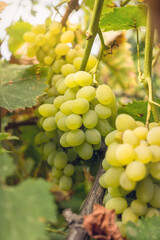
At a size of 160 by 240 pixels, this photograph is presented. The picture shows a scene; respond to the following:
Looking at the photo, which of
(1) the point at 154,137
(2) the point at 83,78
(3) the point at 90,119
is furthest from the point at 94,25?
(1) the point at 154,137

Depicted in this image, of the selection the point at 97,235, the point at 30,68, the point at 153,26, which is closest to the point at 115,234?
the point at 97,235

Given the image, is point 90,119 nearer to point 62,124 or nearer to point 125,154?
point 62,124

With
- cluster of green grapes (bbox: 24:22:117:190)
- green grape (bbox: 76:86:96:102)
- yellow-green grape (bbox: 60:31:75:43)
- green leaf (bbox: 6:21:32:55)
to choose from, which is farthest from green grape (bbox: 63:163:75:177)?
green leaf (bbox: 6:21:32:55)

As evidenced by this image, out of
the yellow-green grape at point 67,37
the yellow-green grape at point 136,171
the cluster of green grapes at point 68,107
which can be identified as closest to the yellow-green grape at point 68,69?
the cluster of green grapes at point 68,107

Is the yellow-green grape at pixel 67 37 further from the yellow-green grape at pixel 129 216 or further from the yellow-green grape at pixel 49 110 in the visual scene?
the yellow-green grape at pixel 129 216

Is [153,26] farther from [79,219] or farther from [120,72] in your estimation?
[120,72]

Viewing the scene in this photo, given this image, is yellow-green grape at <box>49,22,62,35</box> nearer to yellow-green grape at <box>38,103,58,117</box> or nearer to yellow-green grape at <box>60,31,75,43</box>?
yellow-green grape at <box>60,31,75,43</box>

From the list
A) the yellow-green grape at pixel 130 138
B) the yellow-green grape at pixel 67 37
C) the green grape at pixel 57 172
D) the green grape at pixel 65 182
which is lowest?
the green grape at pixel 65 182

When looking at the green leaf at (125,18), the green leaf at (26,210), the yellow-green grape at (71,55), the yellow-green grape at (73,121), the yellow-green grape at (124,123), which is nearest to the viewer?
the green leaf at (26,210)
